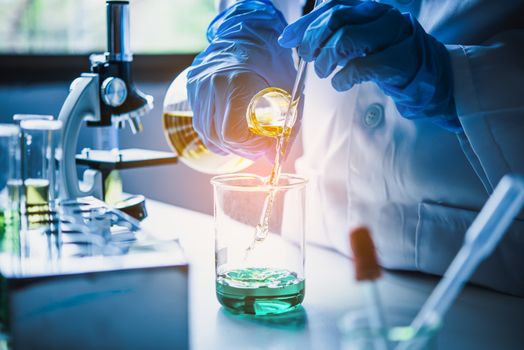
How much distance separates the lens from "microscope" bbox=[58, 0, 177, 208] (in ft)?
5.46

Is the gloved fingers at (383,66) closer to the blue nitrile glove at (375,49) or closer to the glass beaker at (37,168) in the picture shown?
the blue nitrile glove at (375,49)

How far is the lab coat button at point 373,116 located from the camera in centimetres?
152

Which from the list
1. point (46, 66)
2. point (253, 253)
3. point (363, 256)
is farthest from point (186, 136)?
point (46, 66)

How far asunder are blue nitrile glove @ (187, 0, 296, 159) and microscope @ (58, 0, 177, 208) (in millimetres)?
198

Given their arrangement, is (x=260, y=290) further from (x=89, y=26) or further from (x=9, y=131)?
(x=89, y=26)

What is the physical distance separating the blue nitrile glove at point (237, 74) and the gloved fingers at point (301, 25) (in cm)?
22

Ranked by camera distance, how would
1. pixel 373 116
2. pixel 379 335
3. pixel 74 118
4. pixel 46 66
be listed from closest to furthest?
pixel 379 335 → pixel 373 116 → pixel 74 118 → pixel 46 66

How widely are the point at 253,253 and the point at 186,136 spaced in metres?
0.76

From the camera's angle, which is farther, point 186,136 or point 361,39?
point 186,136

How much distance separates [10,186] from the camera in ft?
3.53

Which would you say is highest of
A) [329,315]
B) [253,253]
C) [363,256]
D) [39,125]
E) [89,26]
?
[89,26]

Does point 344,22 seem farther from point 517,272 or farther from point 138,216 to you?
point 138,216

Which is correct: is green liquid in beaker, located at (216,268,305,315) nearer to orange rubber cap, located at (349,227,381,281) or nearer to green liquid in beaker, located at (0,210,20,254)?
green liquid in beaker, located at (0,210,20,254)

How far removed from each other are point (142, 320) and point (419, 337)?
0.40m
